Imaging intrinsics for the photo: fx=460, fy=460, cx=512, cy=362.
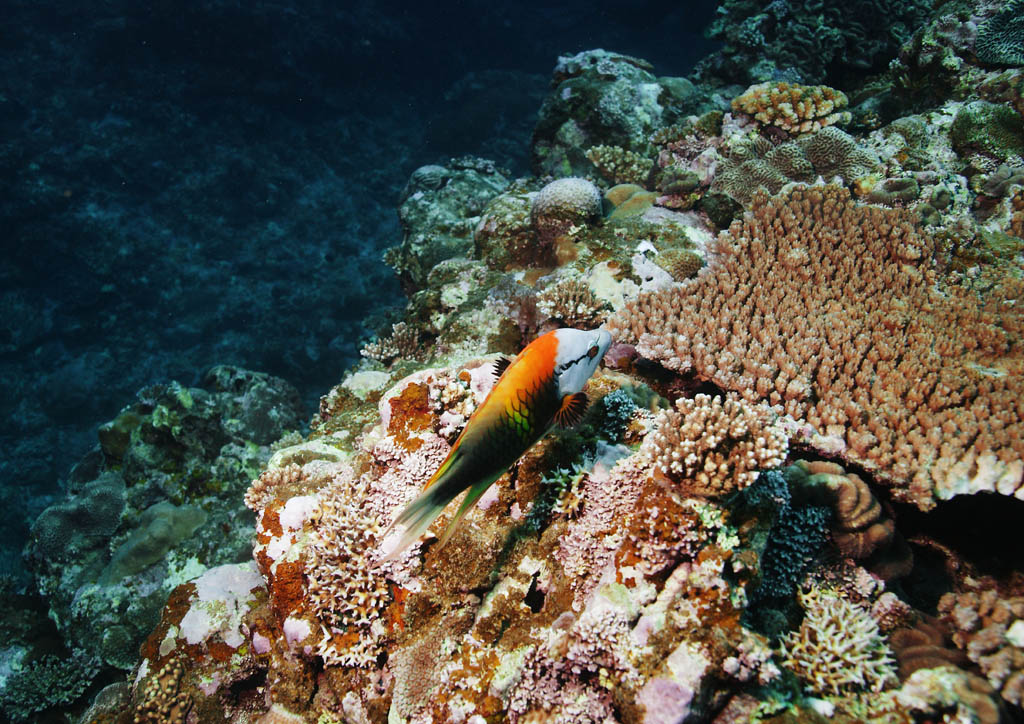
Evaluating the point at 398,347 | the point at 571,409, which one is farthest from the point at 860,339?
the point at 398,347

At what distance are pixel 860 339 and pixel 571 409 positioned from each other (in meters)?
3.75

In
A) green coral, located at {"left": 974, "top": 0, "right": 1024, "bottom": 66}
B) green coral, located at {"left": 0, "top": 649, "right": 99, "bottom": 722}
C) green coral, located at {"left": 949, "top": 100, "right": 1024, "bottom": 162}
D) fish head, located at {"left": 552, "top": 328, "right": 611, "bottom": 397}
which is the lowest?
green coral, located at {"left": 0, "top": 649, "right": 99, "bottom": 722}

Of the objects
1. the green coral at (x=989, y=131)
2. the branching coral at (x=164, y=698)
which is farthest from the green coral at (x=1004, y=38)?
the branching coral at (x=164, y=698)

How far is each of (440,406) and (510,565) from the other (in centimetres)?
132

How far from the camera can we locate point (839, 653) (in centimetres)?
269

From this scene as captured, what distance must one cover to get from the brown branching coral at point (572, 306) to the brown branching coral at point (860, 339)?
330mm

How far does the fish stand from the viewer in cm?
186

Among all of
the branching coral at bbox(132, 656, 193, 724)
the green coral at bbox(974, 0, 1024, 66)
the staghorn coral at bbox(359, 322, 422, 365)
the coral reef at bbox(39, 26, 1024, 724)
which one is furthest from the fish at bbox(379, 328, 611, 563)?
the green coral at bbox(974, 0, 1024, 66)

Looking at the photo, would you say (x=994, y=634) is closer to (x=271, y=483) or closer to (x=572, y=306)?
(x=572, y=306)

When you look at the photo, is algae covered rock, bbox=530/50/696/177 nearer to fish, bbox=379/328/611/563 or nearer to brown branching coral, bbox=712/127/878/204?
brown branching coral, bbox=712/127/878/204

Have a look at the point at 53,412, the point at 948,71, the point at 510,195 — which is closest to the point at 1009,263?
the point at 948,71

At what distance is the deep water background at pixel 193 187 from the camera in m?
19.2

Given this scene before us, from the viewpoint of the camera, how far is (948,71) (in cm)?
806

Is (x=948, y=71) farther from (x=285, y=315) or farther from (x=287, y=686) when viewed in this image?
(x=285, y=315)
